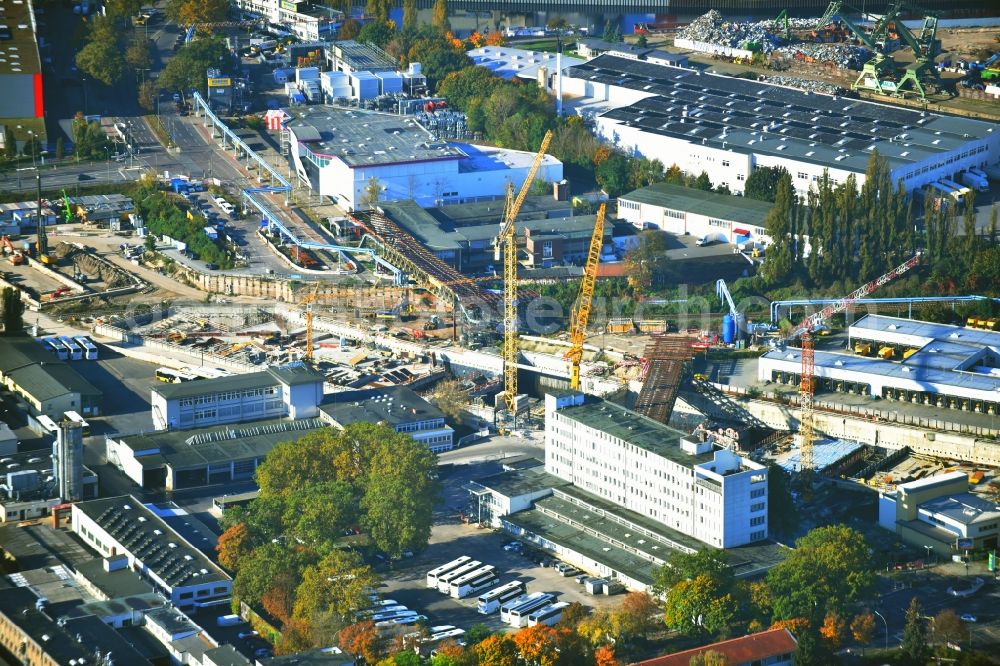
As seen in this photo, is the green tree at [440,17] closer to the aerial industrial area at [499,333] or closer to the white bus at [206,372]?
the aerial industrial area at [499,333]

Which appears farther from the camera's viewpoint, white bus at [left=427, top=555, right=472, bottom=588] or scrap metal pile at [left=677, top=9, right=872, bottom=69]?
scrap metal pile at [left=677, top=9, right=872, bottom=69]

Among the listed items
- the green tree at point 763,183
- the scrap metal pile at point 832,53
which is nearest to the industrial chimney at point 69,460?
the green tree at point 763,183

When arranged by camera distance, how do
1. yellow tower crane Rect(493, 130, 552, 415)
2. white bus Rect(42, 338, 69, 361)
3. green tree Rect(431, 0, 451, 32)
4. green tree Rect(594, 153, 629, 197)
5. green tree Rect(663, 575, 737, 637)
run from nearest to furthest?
1. green tree Rect(663, 575, 737, 637)
2. yellow tower crane Rect(493, 130, 552, 415)
3. white bus Rect(42, 338, 69, 361)
4. green tree Rect(594, 153, 629, 197)
5. green tree Rect(431, 0, 451, 32)

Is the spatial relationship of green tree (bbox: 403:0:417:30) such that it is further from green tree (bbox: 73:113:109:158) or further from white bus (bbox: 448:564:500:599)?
white bus (bbox: 448:564:500:599)

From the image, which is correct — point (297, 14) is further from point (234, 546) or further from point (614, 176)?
point (234, 546)

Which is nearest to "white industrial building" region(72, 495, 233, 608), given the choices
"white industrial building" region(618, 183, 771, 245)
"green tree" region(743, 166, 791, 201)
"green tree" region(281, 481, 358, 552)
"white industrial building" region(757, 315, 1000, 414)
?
"green tree" region(281, 481, 358, 552)

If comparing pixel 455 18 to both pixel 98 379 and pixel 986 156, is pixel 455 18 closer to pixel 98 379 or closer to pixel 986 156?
pixel 986 156

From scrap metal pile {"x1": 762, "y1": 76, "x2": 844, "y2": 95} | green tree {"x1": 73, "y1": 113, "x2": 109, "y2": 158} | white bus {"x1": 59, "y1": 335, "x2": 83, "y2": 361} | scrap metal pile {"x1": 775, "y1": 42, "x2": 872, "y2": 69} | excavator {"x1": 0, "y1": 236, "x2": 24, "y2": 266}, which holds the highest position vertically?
scrap metal pile {"x1": 775, "y1": 42, "x2": 872, "y2": 69}
